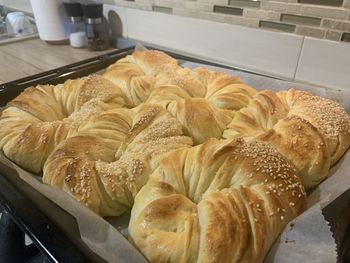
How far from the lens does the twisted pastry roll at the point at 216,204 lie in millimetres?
513

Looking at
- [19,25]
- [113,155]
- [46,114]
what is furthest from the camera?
[19,25]

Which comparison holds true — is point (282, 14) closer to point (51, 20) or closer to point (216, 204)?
point (216, 204)

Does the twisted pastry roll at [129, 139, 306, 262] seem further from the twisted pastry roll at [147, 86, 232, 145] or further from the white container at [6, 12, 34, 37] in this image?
the white container at [6, 12, 34, 37]

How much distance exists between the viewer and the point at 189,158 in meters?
0.66

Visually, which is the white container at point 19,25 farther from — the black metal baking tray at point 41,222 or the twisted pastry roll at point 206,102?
the black metal baking tray at point 41,222

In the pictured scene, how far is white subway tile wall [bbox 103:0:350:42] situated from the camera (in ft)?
2.99

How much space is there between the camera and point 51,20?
1.55 metres

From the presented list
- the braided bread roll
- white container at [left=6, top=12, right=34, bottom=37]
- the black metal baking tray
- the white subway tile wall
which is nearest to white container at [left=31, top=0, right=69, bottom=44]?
white container at [left=6, top=12, right=34, bottom=37]

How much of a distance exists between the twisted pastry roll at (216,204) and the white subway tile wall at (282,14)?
49cm

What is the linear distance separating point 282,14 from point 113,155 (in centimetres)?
69

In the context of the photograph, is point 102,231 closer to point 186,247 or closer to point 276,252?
point 186,247

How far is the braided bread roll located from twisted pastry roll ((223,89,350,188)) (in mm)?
377

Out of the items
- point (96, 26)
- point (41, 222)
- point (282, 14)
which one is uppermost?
point (282, 14)

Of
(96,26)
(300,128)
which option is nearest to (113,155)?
(300,128)
